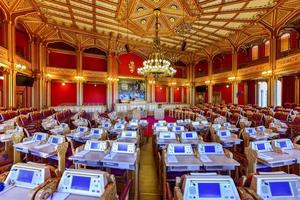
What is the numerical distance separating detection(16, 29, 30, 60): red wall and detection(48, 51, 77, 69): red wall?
2.25 m

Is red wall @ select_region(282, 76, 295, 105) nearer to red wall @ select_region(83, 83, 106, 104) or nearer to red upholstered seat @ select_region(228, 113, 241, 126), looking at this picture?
red upholstered seat @ select_region(228, 113, 241, 126)

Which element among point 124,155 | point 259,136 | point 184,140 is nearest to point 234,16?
point 259,136

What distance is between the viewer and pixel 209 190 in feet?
6.05

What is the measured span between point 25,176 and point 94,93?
50.8 feet

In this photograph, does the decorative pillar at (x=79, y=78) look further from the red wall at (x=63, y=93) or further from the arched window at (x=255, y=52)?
the arched window at (x=255, y=52)

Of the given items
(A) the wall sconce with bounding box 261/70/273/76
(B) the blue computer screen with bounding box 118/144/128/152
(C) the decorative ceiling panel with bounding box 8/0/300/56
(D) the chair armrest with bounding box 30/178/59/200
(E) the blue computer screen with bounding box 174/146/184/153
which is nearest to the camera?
(D) the chair armrest with bounding box 30/178/59/200

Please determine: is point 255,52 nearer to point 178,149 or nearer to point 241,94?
point 241,94

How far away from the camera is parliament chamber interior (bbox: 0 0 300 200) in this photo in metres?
2.20

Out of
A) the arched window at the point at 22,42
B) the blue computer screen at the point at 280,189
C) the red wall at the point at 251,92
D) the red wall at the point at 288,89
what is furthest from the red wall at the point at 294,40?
the arched window at the point at 22,42

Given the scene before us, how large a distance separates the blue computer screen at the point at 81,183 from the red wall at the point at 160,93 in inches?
692

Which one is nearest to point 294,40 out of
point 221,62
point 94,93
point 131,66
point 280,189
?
point 221,62

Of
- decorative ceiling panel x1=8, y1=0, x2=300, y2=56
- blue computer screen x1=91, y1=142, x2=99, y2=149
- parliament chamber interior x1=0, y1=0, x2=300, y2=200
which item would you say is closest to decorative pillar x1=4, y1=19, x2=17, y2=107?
parliament chamber interior x1=0, y1=0, x2=300, y2=200

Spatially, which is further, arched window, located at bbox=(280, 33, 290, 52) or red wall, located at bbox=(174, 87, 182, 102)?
red wall, located at bbox=(174, 87, 182, 102)

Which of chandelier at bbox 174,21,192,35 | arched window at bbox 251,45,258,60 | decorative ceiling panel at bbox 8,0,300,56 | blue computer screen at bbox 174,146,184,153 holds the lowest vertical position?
blue computer screen at bbox 174,146,184,153
